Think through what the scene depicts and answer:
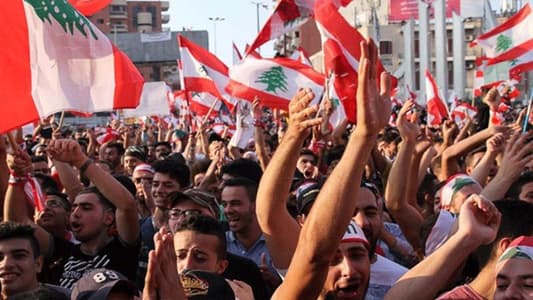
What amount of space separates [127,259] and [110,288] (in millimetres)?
1697

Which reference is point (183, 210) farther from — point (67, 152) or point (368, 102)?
point (368, 102)

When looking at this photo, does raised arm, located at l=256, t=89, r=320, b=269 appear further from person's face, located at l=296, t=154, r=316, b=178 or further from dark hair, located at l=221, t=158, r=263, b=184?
person's face, located at l=296, t=154, r=316, b=178

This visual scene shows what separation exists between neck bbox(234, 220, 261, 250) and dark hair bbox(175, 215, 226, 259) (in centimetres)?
117

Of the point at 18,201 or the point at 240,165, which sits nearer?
the point at 18,201

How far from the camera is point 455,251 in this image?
3.77 meters

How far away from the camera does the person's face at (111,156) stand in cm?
1154

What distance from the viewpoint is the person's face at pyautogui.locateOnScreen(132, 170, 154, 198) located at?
834 centimetres

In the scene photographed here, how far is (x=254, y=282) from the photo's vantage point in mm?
5199

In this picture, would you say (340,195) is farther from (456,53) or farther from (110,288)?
(456,53)

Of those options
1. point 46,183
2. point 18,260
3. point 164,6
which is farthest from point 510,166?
point 164,6

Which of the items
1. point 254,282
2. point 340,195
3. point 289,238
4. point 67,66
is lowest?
point 254,282

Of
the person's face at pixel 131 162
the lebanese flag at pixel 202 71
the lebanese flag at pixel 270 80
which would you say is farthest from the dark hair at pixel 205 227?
the lebanese flag at pixel 202 71

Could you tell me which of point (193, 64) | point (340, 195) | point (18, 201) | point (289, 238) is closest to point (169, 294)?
point (340, 195)

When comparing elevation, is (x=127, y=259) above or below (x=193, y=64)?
below
